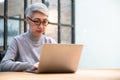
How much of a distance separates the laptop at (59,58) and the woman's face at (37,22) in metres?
0.46

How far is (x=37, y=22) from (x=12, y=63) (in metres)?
0.41

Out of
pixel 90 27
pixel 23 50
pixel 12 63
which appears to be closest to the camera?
pixel 12 63

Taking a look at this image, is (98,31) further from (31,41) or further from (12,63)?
(12,63)

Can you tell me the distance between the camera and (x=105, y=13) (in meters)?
3.91

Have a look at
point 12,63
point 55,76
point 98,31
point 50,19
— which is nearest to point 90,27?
point 98,31

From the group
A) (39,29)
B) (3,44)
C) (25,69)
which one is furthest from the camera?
(3,44)

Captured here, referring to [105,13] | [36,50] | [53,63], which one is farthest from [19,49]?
[105,13]

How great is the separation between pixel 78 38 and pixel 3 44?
4.68ft

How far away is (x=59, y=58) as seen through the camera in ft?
5.27

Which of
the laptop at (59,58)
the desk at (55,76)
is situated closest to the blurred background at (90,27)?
the laptop at (59,58)

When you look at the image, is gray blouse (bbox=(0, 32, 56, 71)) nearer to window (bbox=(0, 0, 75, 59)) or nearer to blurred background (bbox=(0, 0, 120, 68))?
window (bbox=(0, 0, 75, 59))

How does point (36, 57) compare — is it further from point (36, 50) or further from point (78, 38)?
point (78, 38)

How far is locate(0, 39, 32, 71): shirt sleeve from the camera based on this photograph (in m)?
1.76

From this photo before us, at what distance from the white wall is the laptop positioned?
83.5 inches
